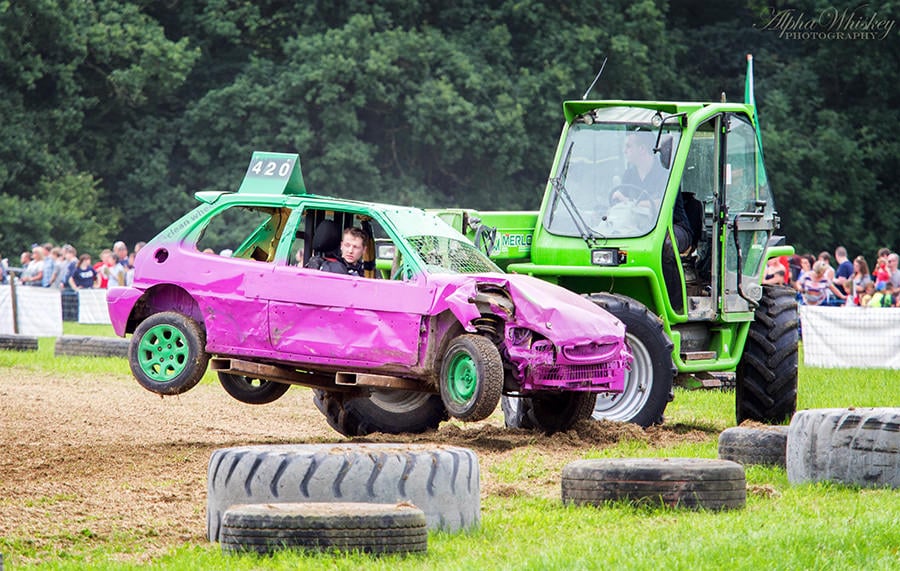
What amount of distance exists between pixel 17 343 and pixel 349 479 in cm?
1696

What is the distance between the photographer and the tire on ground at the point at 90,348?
2286cm

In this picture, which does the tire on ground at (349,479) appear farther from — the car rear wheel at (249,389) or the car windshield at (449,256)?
the car rear wheel at (249,389)

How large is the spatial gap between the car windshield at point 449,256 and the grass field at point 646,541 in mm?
3033

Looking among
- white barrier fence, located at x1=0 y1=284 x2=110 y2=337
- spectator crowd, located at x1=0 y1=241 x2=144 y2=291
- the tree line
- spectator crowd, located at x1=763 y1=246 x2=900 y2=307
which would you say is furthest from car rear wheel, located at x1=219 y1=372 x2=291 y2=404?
the tree line

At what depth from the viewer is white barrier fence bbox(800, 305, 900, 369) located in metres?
22.4

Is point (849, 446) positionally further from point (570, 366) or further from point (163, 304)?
point (163, 304)

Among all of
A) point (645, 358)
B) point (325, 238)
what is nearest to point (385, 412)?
point (325, 238)

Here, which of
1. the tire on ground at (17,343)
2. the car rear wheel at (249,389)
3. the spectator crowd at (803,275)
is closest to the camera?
the car rear wheel at (249,389)

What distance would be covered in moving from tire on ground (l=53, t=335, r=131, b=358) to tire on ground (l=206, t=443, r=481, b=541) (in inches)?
603

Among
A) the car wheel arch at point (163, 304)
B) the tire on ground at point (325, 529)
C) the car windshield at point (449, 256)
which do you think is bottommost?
the tire on ground at point (325, 529)

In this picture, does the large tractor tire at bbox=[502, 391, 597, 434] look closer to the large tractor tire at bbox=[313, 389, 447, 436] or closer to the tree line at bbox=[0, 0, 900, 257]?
the large tractor tire at bbox=[313, 389, 447, 436]

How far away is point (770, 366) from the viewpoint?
47.8 ft

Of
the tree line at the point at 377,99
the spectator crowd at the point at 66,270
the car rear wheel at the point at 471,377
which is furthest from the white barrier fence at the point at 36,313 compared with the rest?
the car rear wheel at the point at 471,377

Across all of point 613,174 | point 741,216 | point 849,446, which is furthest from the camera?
point 741,216
